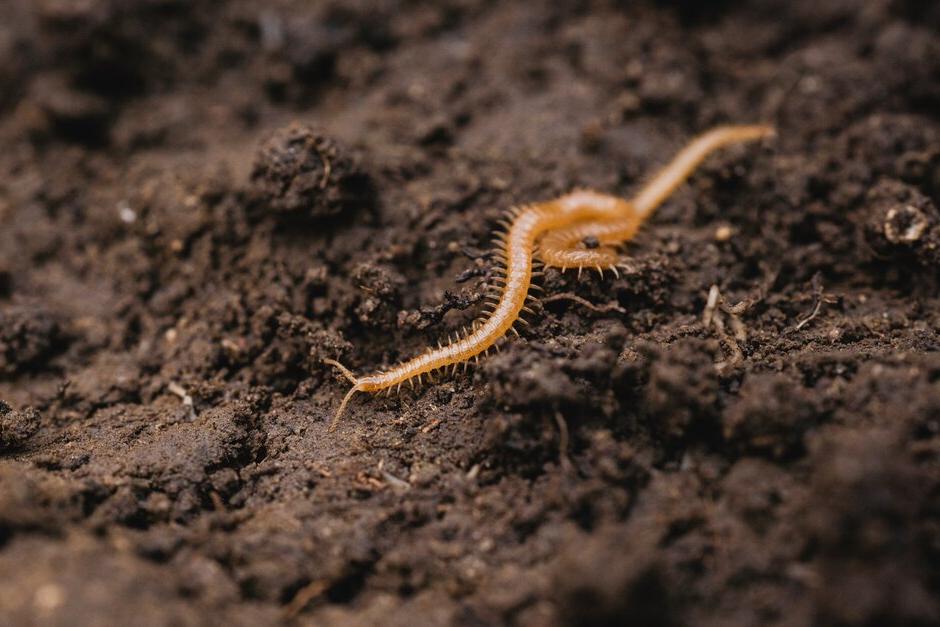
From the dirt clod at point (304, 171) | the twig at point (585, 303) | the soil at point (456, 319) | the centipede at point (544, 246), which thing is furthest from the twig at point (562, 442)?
the dirt clod at point (304, 171)

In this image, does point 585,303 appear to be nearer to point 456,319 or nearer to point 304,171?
point 456,319

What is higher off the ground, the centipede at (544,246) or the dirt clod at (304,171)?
the dirt clod at (304,171)

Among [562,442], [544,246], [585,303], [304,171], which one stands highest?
[304,171]

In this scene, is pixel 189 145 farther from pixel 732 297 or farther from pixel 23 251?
pixel 732 297

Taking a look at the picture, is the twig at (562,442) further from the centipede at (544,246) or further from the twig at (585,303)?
the twig at (585,303)

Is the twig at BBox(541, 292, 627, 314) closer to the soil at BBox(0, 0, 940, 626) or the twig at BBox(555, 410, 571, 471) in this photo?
the soil at BBox(0, 0, 940, 626)

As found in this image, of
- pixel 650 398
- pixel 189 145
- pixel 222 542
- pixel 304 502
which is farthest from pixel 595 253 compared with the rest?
pixel 189 145

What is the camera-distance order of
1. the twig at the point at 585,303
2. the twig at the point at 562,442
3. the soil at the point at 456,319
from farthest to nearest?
the twig at the point at 585,303, the twig at the point at 562,442, the soil at the point at 456,319

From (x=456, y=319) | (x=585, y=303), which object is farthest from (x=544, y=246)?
(x=456, y=319)

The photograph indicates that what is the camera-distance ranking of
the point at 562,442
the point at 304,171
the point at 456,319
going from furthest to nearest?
the point at 304,171, the point at 456,319, the point at 562,442
